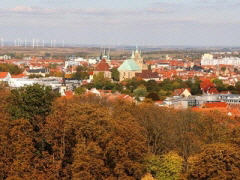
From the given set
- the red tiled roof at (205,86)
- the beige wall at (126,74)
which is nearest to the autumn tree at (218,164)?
the red tiled roof at (205,86)

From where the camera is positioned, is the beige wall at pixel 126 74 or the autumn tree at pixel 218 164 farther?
the beige wall at pixel 126 74

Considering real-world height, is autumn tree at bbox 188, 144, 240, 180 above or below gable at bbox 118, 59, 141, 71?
above

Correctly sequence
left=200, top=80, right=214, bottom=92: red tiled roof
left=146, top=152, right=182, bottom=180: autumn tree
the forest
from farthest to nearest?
left=200, top=80, right=214, bottom=92: red tiled roof < left=146, top=152, right=182, bottom=180: autumn tree < the forest

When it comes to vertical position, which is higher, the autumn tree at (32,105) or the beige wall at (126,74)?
the autumn tree at (32,105)

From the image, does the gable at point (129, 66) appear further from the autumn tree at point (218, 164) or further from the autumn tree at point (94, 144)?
the autumn tree at point (218, 164)

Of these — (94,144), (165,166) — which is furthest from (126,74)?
(94,144)

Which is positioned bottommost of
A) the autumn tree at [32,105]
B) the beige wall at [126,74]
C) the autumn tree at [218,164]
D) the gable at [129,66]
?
the beige wall at [126,74]

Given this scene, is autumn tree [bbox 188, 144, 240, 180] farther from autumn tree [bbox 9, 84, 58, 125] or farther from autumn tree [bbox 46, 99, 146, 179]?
autumn tree [bbox 9, 84, 58, 125]

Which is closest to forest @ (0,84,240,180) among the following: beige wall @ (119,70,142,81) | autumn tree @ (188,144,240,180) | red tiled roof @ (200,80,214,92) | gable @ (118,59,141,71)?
autumn tree @ (188,144,240,180)

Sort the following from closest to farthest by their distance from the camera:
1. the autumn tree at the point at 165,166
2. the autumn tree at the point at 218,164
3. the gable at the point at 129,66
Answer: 1. the autumn tree at the point at 218,164
2. the autumn tree at the point at 165,166
3. the gable at the point at 129,66

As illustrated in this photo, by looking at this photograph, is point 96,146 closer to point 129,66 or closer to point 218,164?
point 218,164
